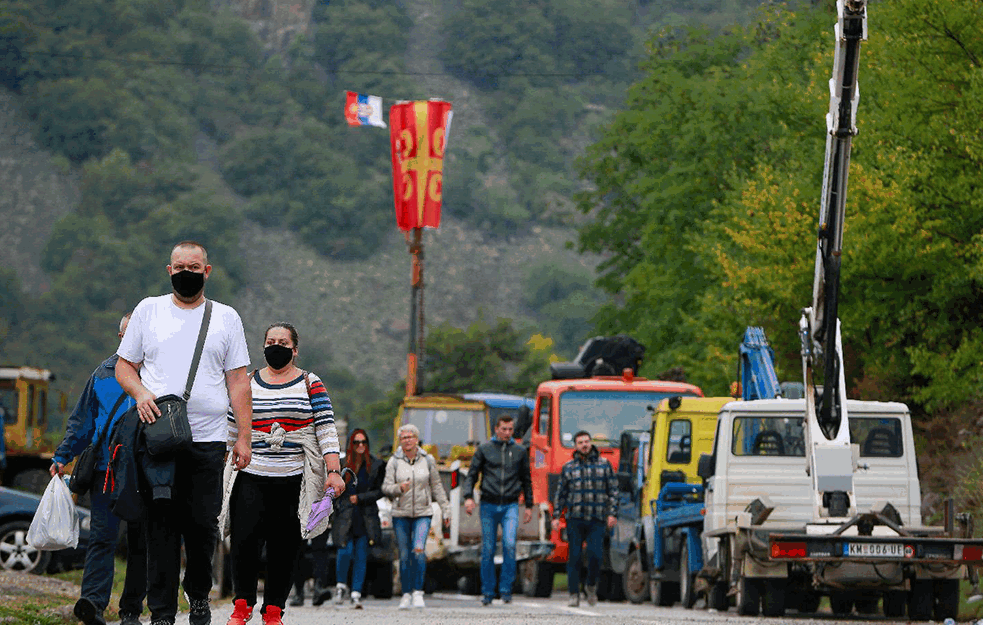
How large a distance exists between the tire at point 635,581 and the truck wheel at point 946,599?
22.6 feet

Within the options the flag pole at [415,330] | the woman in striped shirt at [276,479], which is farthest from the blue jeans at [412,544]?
the flag pole at [415,330]

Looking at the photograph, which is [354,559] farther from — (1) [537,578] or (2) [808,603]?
(1) [537,578]

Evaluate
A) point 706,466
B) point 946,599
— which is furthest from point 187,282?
point 706,466

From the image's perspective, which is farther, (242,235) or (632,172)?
(242,235)

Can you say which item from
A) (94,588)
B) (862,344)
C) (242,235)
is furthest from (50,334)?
(94,588)

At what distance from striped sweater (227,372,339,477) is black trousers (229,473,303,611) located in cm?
7

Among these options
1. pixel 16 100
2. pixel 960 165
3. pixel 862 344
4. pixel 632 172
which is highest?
pixel 16 100

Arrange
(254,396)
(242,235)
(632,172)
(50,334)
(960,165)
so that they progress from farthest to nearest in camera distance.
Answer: (242,235) → (50,334) → (632,172) → (960,165) → (254,396)

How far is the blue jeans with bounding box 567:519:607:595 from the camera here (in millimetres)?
21297

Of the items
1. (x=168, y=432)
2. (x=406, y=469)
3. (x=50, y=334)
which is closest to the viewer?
(x=168, y=432)

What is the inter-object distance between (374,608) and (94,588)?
8.50 meters

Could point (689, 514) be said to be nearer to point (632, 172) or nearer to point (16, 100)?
point (632, 172)

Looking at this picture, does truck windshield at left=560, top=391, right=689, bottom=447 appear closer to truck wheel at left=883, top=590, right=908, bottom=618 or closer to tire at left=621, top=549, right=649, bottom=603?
tire at left=621, top=549, right=649, bottom=603

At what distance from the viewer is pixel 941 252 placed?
27.9 meters
